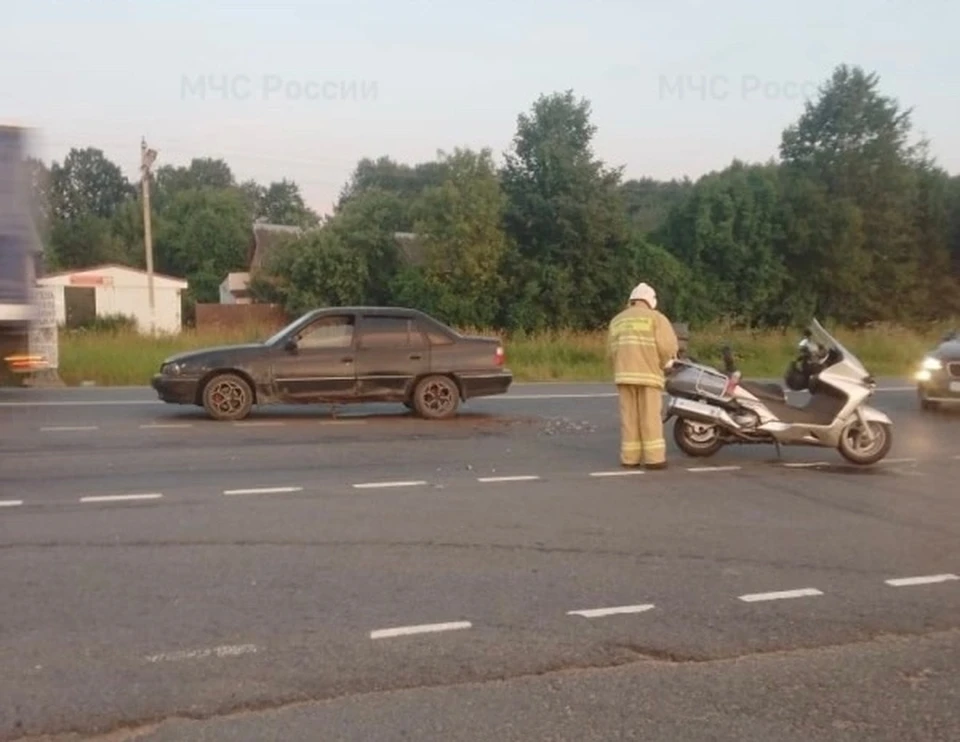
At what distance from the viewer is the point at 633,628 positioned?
5.78 metres

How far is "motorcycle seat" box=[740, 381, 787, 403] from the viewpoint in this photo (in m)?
11.3

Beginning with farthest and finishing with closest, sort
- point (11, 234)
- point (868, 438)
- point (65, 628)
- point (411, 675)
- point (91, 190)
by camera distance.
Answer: point (91, 190) < point (11, 234) < point (868, 438) < point (65, 628) < point (411, 675)

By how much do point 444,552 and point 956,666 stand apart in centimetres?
312

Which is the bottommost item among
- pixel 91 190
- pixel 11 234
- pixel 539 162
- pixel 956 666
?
pixel 956 666

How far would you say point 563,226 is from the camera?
4459 centimetres

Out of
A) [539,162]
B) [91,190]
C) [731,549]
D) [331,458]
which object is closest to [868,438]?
[731,549]

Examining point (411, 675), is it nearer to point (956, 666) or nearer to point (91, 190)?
point (956, 666)

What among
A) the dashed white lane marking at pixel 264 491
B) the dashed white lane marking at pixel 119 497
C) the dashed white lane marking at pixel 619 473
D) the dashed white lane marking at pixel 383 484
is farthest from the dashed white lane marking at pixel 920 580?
the dashed white lane marking at pixel 119 497

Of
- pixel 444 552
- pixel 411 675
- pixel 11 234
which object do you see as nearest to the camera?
pixel 411 675

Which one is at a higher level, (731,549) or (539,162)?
(539,162)

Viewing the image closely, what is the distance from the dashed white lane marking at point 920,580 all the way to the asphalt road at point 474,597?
1.1 inches

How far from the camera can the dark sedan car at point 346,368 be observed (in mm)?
14641

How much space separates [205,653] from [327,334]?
33.1 feet

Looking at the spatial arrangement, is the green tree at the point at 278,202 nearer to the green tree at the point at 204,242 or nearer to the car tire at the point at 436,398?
the green tree at the point at 204,242
